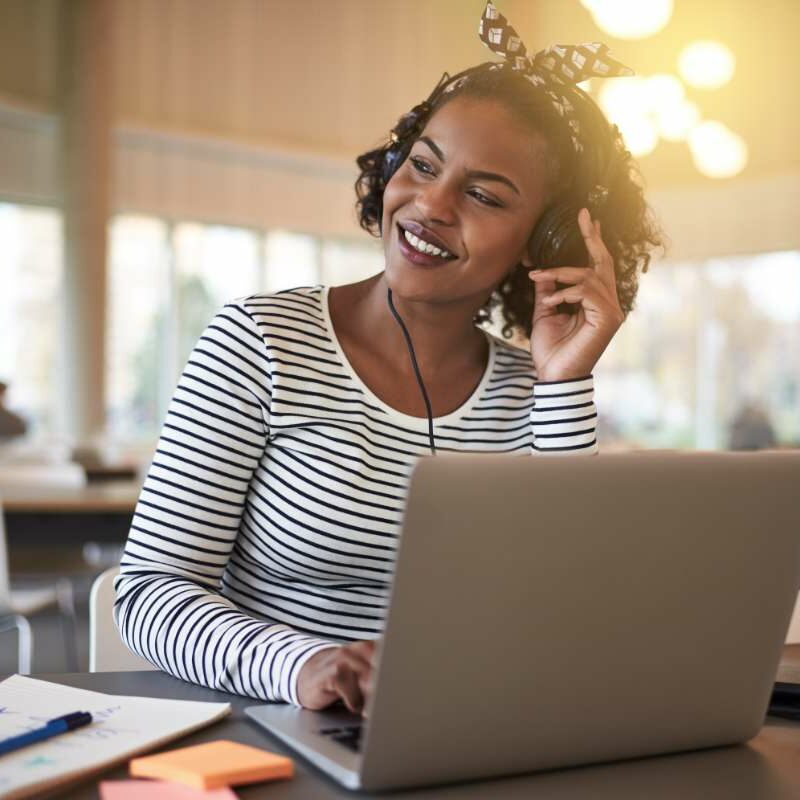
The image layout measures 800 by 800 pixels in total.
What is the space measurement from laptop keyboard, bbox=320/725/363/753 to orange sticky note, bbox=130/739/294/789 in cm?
4

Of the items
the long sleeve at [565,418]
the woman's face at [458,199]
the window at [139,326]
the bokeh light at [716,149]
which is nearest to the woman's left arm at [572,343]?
the long sleeve at [565,418]

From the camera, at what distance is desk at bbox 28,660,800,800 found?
28.4 inches

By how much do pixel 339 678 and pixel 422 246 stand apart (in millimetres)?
582

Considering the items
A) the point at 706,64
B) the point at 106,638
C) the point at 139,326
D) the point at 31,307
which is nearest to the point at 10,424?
the point at 106,638

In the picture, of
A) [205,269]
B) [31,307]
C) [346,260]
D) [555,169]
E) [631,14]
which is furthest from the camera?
[346,260]

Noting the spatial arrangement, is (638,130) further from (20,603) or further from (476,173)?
(476,173)

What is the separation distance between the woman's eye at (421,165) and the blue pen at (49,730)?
29.4 inches

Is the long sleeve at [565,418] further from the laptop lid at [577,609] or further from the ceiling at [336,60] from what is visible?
the ceiling at [336,60]

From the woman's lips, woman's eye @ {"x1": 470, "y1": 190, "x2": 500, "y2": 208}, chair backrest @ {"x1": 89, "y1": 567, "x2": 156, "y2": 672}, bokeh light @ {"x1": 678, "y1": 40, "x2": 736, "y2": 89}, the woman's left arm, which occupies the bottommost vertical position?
chair backrest @ {"x1": 89, "y1": 567, "x2": 156, "y2": 672}

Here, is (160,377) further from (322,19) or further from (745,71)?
(745,71)

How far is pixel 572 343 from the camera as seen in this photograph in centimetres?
136

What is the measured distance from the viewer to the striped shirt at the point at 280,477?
1137 millimetres

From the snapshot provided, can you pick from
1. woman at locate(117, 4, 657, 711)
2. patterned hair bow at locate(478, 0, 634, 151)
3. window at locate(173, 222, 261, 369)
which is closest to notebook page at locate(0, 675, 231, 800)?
woman at locate(117, 4, 657, 711)

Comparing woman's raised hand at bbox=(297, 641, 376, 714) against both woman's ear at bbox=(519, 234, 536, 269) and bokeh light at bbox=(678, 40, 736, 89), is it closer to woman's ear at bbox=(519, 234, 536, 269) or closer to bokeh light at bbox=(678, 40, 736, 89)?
woman's ear at bbox=(519, 234, 536, 269)
